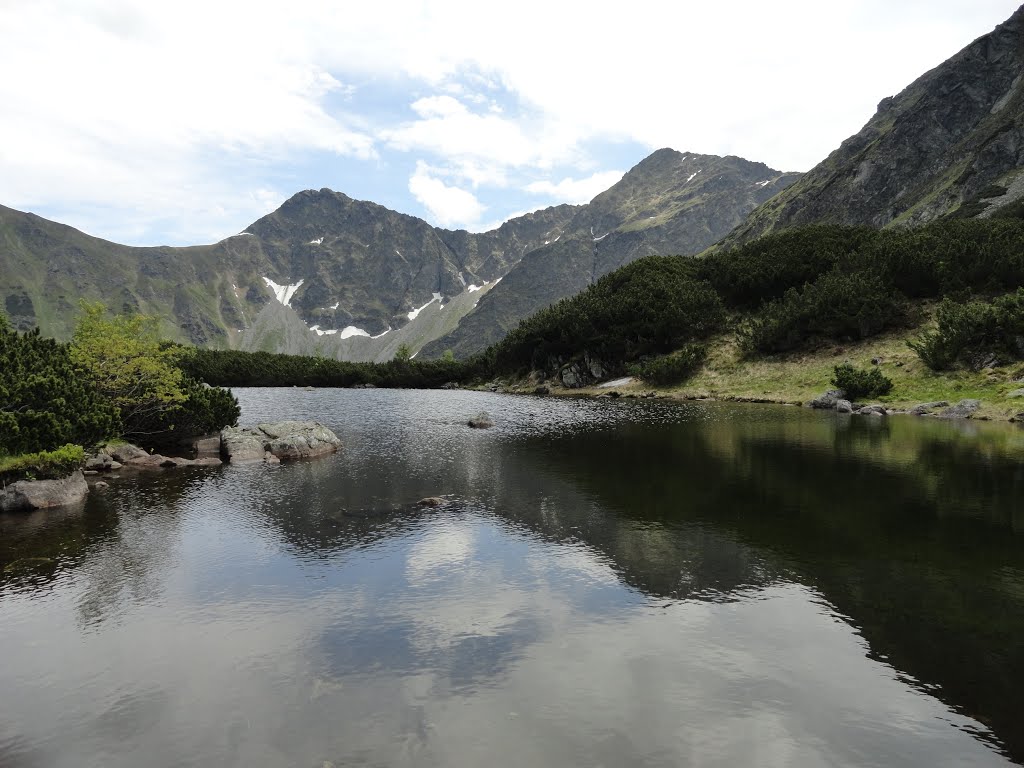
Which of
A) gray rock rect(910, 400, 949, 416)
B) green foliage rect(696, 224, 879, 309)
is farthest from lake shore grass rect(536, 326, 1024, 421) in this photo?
green foliage rect(696, 224, 879, 309)

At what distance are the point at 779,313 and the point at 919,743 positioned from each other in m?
103

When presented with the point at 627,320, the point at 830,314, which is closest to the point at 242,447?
the point at 830,314

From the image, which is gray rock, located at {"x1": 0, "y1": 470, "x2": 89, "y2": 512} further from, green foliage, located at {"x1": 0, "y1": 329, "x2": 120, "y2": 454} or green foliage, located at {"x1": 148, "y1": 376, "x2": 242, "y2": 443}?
green foliage, located at {"x1": 148, "y1": 376, "x2": 242, "y2": 443}

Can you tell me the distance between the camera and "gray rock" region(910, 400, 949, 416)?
214ft

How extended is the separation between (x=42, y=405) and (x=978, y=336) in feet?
315

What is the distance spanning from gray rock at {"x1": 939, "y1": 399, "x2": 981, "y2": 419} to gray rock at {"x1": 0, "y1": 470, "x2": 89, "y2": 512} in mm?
77828

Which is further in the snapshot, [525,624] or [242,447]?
[242,447]

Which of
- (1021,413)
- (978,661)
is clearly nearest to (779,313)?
(1021,413)

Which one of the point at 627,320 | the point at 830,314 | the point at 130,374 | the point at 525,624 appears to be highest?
the point at 627,320

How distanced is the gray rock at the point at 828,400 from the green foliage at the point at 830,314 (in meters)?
22.8

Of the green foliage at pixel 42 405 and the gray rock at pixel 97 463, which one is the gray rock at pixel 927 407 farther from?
the gray rock at pixel 97 463

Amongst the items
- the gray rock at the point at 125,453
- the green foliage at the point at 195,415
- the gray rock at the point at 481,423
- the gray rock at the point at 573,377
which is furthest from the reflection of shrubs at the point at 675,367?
the gray rock at the point at 125,453

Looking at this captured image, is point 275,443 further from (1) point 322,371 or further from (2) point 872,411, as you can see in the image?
(1) point 322,371

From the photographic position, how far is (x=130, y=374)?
4831 centimetres
